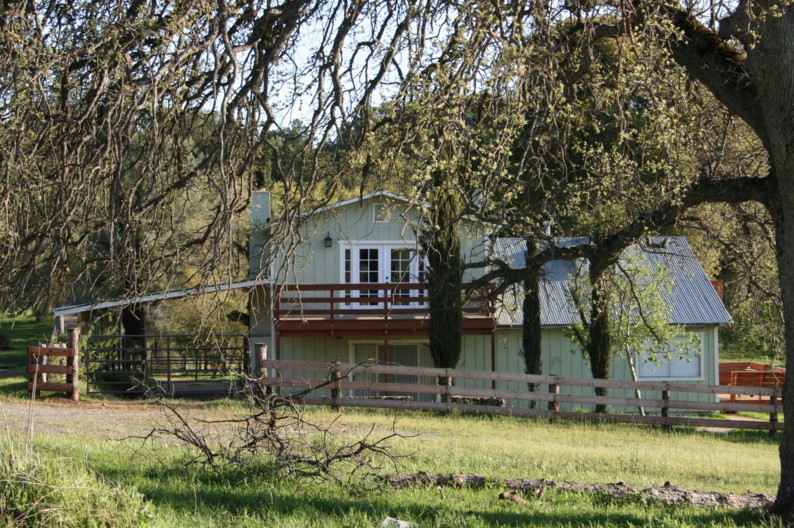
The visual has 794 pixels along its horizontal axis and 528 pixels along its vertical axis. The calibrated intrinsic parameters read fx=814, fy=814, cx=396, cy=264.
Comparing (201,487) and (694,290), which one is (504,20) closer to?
(201,487)

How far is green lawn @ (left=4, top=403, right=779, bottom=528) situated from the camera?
6.54 m

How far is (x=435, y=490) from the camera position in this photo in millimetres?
7742

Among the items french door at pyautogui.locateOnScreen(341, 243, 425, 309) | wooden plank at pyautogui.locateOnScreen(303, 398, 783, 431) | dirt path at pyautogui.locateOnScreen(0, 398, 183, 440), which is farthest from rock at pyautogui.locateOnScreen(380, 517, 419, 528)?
french door at pyautogui.locateOnScreen(341, 243, 425, 309)

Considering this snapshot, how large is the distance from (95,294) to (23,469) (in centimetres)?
177

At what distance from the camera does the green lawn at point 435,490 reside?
654 centimetres

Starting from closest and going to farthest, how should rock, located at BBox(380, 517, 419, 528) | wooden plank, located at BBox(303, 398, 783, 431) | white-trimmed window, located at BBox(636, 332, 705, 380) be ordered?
rock, located at BBox(380, 517, 419, 528)
wooden plank, located at BBox(303, 398, 783, 431)
white-trimmed window, located at BBox(636, 332, 705, 380)

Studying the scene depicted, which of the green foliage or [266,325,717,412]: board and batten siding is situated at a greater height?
the green foliage

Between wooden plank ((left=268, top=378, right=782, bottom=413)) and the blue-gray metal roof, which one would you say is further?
the blue-gray metal roof

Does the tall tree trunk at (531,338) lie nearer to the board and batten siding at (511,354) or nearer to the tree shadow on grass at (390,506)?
the board and batten siding at (511,354)

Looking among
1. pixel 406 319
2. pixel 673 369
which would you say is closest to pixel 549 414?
pixel 406 319

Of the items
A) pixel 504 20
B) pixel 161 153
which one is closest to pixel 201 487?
pixel 161 153

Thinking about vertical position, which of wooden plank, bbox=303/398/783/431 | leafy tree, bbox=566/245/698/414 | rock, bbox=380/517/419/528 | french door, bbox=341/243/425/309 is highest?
french door, bbox=341/243/425/309

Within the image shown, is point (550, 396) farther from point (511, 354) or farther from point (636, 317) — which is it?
point (511, 354)

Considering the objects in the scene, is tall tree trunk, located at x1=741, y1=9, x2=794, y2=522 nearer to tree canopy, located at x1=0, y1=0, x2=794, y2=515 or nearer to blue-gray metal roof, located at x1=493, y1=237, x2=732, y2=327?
tree canopy, located at x1=0, y1=0, x2=794, y2=515
